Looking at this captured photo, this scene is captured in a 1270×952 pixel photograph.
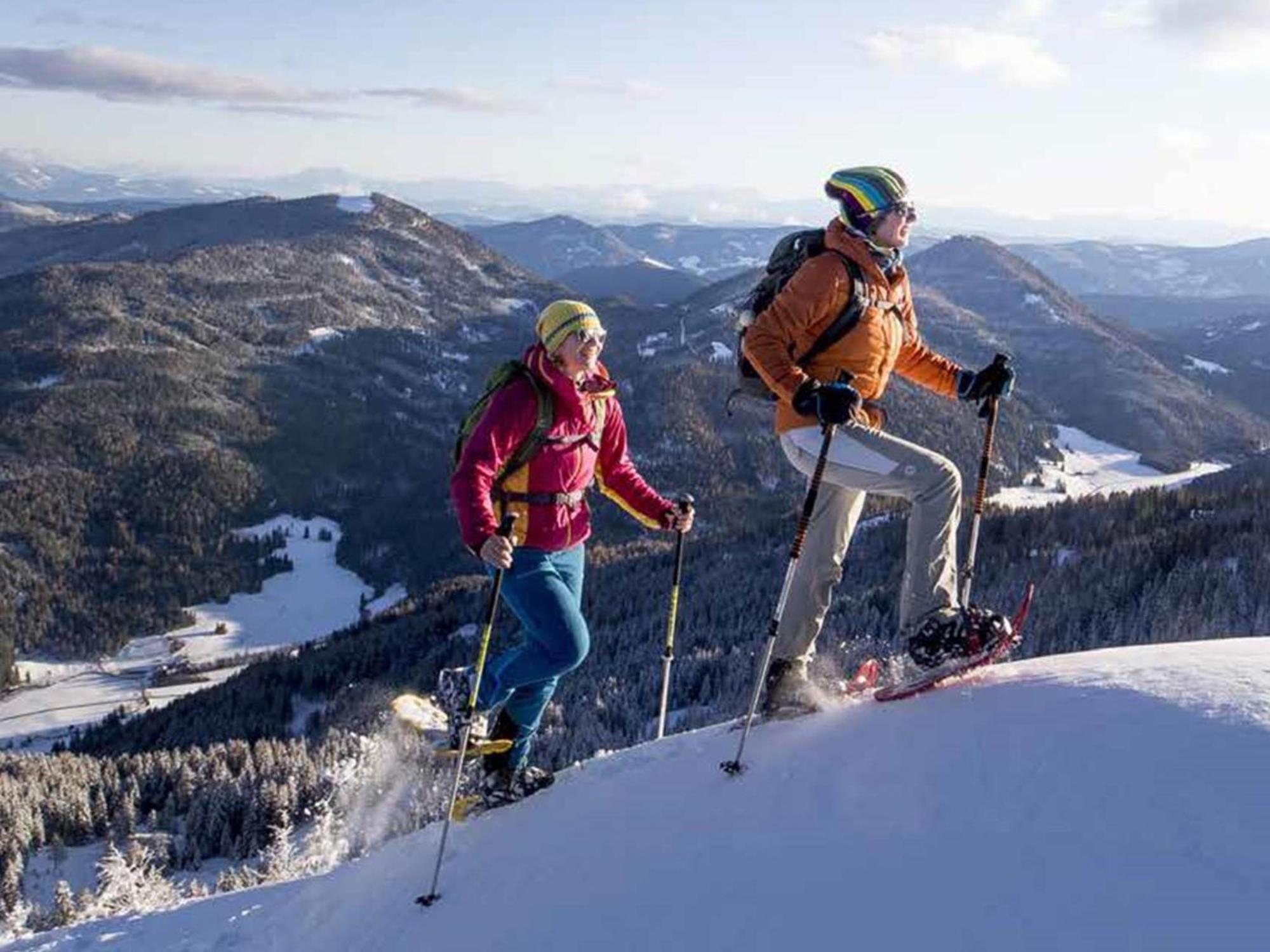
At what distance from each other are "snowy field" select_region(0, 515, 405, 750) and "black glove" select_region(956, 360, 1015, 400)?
98.4 m

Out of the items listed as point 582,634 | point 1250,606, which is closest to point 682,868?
point 582,634

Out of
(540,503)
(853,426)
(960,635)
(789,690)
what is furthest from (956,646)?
(540,503)

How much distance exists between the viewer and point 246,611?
141500 mm

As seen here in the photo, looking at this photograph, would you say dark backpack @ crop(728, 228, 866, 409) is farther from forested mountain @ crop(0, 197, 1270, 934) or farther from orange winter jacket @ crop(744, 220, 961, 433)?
forested mountain @ crop(0, 197, 1270, 934)

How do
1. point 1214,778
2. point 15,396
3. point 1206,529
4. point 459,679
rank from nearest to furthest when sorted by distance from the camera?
1. point 1214,778
2. point 459,679
3. point 1206,529
4. point 15,396

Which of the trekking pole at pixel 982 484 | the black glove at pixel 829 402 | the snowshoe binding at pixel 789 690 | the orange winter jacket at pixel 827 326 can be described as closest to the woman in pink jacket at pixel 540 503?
the orange winter jacket at pixel 827 326

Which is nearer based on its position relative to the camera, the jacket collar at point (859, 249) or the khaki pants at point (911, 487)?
the khaki pants at point (911, 487)

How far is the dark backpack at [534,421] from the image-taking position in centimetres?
658

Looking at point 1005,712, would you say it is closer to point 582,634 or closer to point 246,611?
point 582,634

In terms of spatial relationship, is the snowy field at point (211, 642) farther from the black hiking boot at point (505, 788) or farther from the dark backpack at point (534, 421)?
the dark backpack at point (534, 421)

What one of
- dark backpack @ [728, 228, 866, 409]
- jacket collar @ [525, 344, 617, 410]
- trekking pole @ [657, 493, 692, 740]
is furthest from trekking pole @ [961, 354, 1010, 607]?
jacket collar @ [525, 344, 617, 410]

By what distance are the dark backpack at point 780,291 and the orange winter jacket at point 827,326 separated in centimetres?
4

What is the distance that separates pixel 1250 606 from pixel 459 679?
28.8 meters

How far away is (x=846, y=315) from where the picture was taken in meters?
6.41
